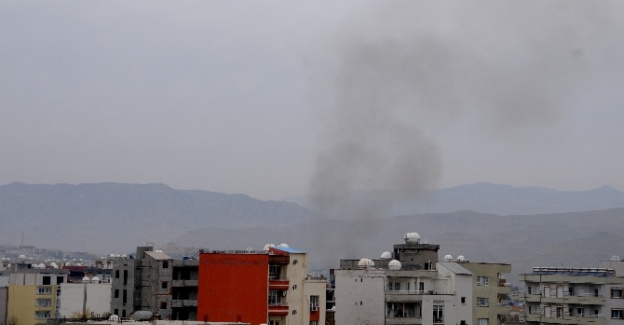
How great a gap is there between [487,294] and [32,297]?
200 ft

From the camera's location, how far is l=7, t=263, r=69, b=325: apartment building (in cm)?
12381

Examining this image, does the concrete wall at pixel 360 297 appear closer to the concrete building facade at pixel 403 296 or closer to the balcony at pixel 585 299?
the concrete building facade at pixel 403 296

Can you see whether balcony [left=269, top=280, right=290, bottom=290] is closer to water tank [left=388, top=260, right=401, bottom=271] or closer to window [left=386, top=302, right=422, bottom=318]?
window [left=386, top=302, right=422, bottom=318]

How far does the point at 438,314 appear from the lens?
84.5 meters

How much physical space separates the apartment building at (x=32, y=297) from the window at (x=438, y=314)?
184 feet

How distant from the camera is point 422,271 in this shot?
8681 cm

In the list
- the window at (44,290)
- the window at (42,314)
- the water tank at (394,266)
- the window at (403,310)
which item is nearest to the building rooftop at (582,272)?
the water tank at (394,266)

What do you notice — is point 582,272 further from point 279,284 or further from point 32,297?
point 32,297

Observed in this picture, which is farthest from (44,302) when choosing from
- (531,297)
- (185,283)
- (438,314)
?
(531,297)

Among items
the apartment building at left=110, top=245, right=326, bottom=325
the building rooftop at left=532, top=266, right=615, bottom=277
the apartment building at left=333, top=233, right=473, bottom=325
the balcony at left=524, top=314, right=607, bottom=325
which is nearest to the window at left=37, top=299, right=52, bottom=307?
the apartment building at left=110, top=245, right=326, bottom=325

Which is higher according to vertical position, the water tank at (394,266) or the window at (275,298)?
the water tank at (394,266)

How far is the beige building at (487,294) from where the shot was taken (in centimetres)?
8856

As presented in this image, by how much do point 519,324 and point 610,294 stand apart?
9.46 meters

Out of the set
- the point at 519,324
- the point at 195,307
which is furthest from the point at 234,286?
the point at 519,324
